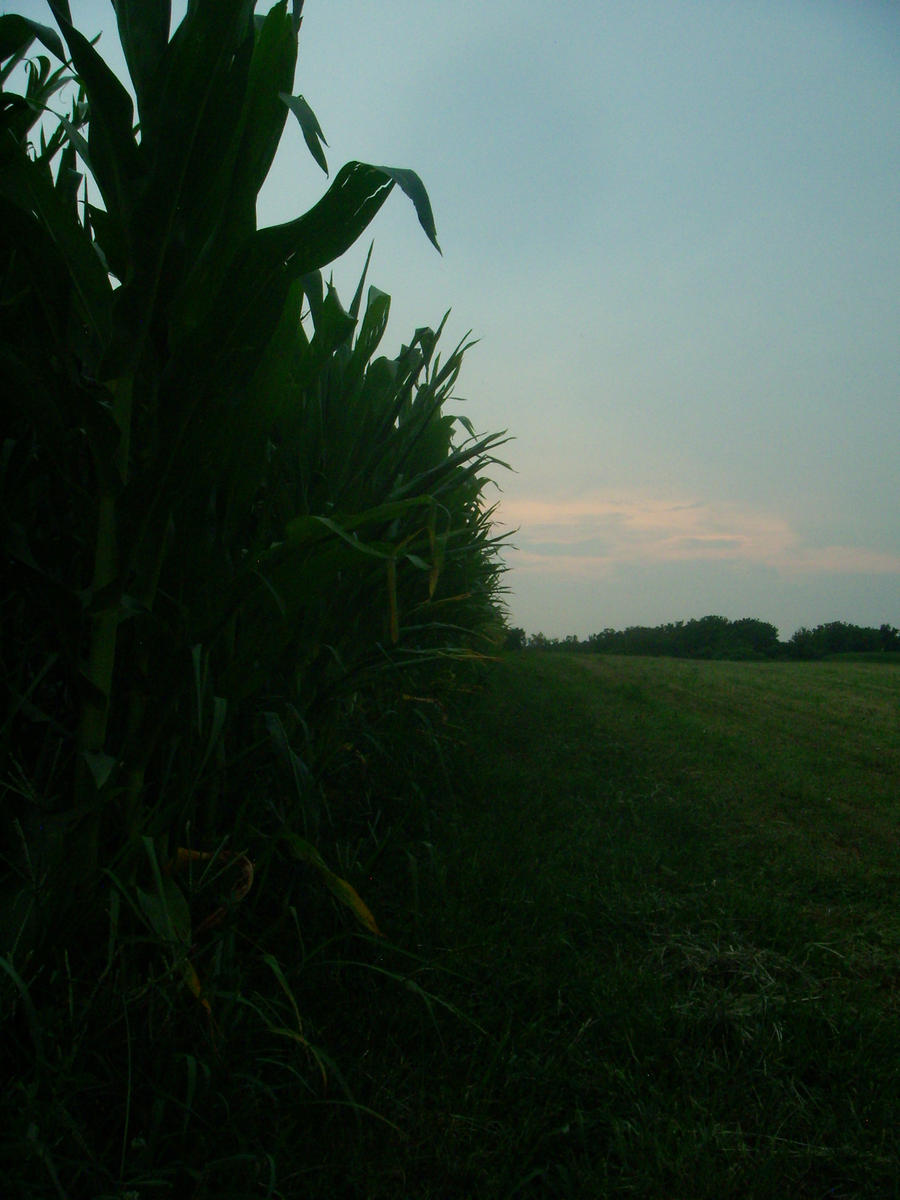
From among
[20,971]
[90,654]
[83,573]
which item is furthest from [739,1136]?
[83,573]

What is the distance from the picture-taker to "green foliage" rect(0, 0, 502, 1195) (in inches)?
39.1

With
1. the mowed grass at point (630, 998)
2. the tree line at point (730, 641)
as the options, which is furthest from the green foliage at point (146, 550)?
the tree line at point (730, 641)

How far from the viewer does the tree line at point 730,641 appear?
17328mm

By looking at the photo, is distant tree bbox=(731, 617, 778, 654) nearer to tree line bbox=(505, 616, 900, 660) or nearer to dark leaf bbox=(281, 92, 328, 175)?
tree line bbox=(505, 616, 900, 660)

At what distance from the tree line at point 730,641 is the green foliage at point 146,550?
46.4ft

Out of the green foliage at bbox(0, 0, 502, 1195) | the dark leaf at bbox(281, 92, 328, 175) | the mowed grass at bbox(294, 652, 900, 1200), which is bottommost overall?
the mowed grass at bbox(294, 652, 900, 1200)

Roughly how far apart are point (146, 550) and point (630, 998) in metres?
1.24

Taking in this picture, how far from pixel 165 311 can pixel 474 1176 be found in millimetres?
1266

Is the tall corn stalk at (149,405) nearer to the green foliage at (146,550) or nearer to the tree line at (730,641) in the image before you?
the green foliage at (146,550)

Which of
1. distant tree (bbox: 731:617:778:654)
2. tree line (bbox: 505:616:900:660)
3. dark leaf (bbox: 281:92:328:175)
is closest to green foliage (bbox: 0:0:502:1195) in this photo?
dark leaf (bbox: 281:92:328:175)

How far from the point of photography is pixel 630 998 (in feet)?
5.10

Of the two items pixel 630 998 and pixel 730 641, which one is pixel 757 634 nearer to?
pixel 730 641

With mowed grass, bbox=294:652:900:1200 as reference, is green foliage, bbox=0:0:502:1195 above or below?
above

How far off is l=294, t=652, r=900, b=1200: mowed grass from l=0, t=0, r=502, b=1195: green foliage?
250 millimetres
